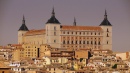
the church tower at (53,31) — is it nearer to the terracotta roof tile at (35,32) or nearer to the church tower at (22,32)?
the terracotta roof tile at (35,32)

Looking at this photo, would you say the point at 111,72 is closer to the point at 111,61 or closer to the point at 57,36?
the point at 111,61

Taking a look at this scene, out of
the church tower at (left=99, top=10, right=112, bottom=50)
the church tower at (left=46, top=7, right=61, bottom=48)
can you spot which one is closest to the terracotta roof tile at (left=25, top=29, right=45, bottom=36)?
the church tower at (left=46, top=7, right=61, bottom=48)

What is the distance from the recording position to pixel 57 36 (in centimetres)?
3225

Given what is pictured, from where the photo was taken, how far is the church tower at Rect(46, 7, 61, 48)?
31.9 m

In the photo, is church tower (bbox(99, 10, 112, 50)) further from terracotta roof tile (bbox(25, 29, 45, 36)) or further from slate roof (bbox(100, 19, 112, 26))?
terracotta roof tile (bbox(25, 29, 45, 36))

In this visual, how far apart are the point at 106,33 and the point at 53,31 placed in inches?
117

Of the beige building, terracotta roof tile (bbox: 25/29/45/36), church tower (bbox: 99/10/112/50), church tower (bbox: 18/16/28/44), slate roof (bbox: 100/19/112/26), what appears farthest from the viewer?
church tower (bbox: 18/16/28/44)

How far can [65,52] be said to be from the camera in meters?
25.4

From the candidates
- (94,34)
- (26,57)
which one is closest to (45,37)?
(94,34)

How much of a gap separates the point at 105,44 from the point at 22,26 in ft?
20.5

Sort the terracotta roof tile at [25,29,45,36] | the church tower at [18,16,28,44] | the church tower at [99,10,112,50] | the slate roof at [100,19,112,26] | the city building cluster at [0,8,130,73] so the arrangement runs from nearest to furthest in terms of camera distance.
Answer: the city building cluster at [0,8,130,73] < the church tower at [99,10,112,50] < the terracotta roof tile at [25,29,45,36] < the slate roof at [100,19,112,26] < the church tower at [18,16,28,44]

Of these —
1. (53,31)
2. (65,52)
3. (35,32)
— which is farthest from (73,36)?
(65,52)

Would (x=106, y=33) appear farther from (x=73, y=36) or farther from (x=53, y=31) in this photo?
(x=53, y=31)

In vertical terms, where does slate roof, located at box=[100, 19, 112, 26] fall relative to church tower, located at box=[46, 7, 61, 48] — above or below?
above
